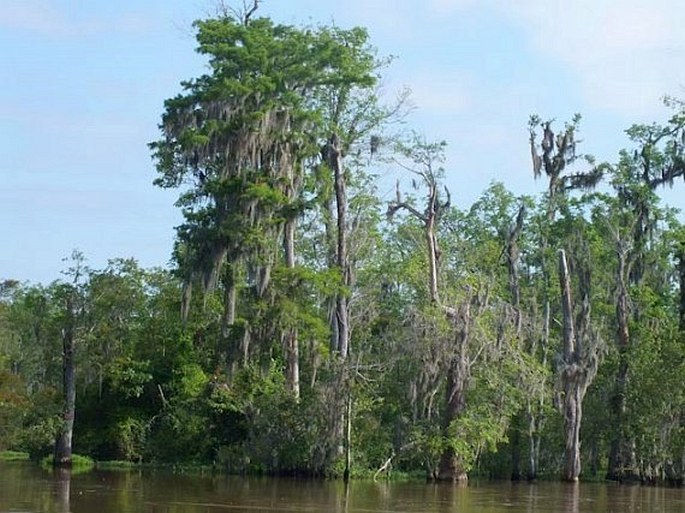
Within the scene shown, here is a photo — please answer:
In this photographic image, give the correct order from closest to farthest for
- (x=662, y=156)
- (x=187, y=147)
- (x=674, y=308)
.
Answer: (x=187, y=147), (x=662, y=156), (x=674, y=308)

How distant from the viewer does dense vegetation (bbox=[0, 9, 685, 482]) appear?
117 feet

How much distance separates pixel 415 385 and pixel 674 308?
694 inches

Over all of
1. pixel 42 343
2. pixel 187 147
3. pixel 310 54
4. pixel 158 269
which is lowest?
pixel 42 343

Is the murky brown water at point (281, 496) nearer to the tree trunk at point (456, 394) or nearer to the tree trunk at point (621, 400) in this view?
the tree trunk at point (456, 394)

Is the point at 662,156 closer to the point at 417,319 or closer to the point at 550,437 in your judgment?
the point at 550,437

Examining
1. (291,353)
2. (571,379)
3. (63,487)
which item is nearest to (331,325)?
(291,353)

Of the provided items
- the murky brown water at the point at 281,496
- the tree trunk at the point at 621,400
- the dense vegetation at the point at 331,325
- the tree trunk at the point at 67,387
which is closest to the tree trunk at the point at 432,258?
the dense vegetation at the point at 331,325

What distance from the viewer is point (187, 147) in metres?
37.2

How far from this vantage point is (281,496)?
85.1ft

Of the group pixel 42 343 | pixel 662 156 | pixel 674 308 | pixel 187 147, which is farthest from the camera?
pixel 674 308

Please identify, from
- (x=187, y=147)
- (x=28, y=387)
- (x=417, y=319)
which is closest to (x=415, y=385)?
(x=417, y=319)

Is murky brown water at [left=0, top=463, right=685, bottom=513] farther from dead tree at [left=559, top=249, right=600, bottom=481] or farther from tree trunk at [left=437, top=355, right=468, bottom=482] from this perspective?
dead tree at [left=559, top=249, right=600, bottom=481]

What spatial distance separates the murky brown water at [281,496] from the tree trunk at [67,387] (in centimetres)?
294

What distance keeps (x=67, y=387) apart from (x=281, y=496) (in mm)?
15102
